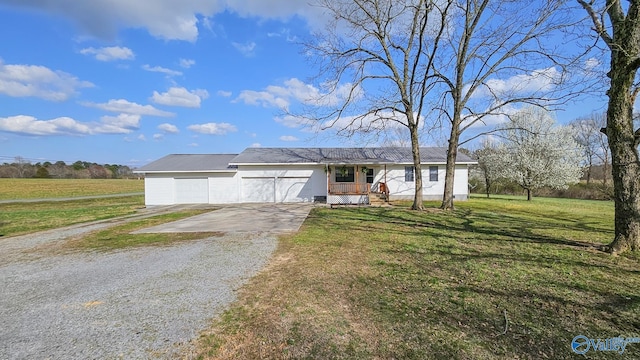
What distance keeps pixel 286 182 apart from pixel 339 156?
431cm

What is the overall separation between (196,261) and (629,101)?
9.16 metres

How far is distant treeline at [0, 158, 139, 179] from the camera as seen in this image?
58656 millimetres

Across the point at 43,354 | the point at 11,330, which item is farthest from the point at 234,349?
the point at 11,330

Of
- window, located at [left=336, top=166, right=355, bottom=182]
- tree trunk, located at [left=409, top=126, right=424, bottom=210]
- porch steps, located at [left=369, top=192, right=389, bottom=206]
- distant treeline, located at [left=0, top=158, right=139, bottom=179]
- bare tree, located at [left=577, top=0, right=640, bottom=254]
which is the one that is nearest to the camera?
bare tree, located at [left=577, top=0, right=640, bottom=254]

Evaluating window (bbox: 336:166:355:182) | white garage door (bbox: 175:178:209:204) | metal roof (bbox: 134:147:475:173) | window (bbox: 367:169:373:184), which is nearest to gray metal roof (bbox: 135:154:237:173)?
metal roof (bbox: 134:147:475:173)

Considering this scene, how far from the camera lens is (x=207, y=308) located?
359 cm

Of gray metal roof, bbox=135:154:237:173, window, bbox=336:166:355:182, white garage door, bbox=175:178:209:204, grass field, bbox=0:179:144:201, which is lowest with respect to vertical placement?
grass field, bbox=0:179:144:201

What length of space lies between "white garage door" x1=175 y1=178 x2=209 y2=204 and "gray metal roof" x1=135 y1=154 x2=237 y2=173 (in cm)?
83

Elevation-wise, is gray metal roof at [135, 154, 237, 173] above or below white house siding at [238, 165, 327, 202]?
above

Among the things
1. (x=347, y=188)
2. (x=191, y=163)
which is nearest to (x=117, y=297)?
(x=347, y=188)

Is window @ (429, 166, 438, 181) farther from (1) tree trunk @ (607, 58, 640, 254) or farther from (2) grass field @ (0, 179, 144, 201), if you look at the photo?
(2) grass field @ (0, 179, 144, 201)

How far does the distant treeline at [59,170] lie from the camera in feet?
192

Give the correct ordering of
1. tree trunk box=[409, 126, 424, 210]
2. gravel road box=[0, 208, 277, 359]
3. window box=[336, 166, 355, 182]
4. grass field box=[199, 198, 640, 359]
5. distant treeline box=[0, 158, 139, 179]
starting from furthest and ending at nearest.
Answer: distant treeline box=[0, 158, 139, 179] → window box=[336, 166, 355, 182] → tree trunk box=[409, 126, 424, 210] → gravel road box=[0, 208, 277, 359] → grass field box=[199, 198, 640, 359]

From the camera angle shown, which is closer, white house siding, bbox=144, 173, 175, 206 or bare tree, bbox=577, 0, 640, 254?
bare tree, bbox=577, 0, 640, 254
